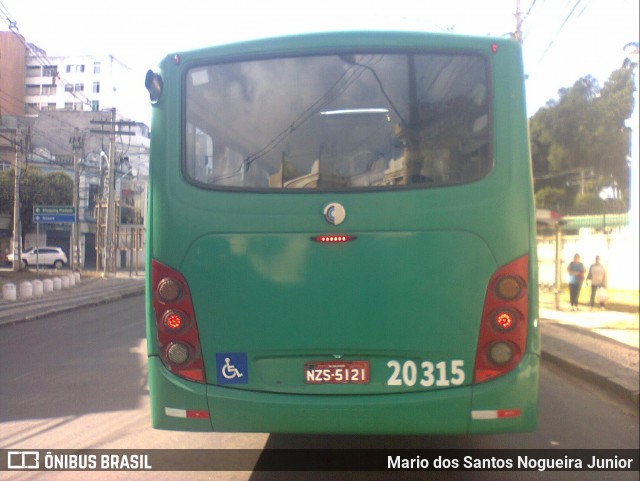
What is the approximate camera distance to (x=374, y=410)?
3.78 meters

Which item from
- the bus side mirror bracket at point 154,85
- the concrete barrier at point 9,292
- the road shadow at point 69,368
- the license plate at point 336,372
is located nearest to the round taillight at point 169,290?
the license plate at point 336,372

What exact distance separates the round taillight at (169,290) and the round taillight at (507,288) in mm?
1956

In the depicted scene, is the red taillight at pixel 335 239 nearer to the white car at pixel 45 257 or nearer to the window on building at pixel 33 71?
the window on building at pixel 33 71

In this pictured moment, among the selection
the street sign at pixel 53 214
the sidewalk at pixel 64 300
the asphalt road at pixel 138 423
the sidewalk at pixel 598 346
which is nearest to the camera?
the asphalt road at pixel 138 423

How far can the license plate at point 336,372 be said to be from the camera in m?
3.84

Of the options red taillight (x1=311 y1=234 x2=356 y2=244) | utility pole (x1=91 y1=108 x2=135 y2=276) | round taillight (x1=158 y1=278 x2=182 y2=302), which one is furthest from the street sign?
utility pole (x1=91 y1=108 x2=135 y2=276)

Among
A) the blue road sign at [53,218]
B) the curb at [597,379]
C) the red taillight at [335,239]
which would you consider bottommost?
the curb at [597,379]

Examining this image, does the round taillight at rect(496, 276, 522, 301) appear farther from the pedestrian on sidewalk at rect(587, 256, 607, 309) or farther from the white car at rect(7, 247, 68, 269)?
the pedestrian on sidewalk at rect(587, 256, 607, 309)

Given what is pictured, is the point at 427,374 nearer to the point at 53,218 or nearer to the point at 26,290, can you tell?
the point at 53,218

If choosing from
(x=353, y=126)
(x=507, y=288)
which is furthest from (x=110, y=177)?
(x=507, y=288)

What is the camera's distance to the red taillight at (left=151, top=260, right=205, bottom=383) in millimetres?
3926

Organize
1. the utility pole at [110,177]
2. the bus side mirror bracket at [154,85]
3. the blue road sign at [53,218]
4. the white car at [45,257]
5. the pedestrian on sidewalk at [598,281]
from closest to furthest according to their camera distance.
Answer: the bus side mirror bracket at [154,85] < the blue road sign at [53,218] < the pedestrian on sidewalk at [598,281] < the white car at [45,257] < the utility pole at [110,177]

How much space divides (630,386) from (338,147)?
5.49 metres

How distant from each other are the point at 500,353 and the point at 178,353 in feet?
6.47
